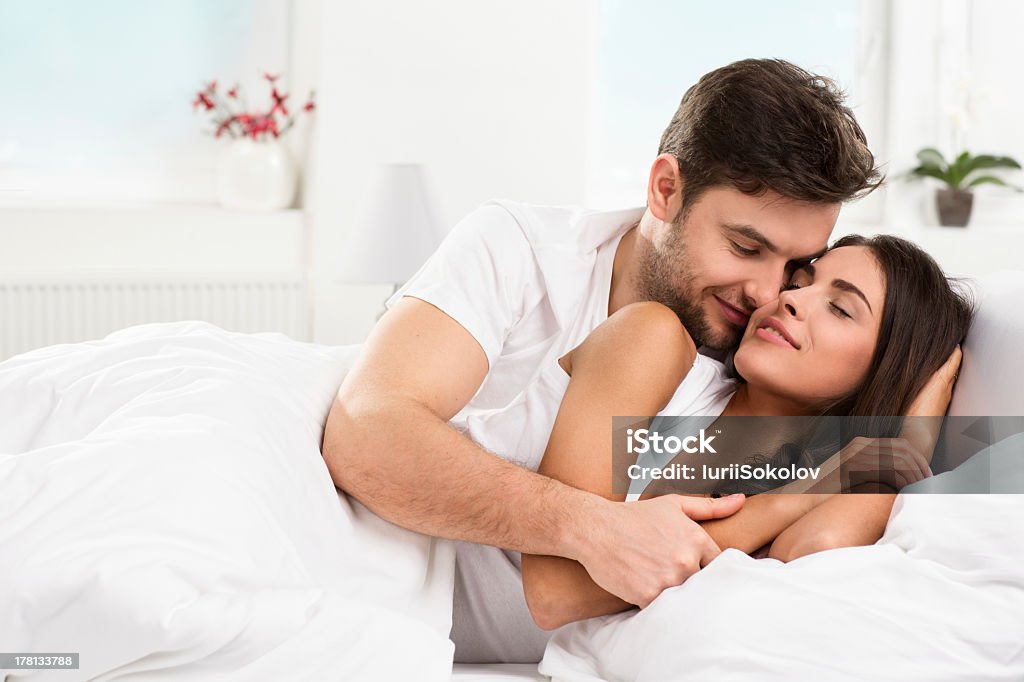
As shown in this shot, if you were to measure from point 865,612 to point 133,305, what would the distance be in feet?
10.0

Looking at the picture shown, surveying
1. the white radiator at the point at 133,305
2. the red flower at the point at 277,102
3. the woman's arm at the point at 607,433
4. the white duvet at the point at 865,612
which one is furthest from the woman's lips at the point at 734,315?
the red flower at the point at 277,102

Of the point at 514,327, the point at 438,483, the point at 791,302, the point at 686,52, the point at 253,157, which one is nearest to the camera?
the point at 438,483

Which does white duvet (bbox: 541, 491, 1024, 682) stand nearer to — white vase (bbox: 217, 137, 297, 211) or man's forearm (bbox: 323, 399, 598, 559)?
man's forearm (bbox: 323, 399, 598, 559)

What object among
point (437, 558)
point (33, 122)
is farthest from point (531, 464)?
point (33, 122)

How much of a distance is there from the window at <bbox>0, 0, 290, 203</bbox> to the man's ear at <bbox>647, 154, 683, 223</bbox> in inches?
98.3

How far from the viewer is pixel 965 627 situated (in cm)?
96

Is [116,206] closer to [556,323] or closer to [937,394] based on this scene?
[556,323]

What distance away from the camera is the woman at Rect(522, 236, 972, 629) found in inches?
47.5

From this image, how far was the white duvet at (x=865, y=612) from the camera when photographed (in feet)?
3.07

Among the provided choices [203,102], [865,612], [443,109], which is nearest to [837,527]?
[865,612]

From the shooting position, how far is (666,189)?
170cm

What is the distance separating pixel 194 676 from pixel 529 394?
693mm

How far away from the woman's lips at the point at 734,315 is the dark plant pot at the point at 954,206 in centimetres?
267

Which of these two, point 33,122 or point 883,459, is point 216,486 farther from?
point 33,122
